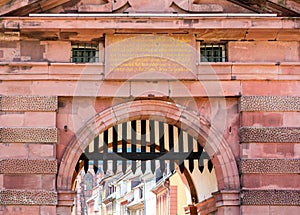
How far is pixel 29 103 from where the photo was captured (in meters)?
15.5

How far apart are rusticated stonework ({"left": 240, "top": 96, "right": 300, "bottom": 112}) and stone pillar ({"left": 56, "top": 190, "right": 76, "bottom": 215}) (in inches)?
144

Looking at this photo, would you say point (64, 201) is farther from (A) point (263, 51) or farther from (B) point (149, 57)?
(A) point (263, 51)

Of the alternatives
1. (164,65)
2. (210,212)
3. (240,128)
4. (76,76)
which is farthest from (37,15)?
(210,212)

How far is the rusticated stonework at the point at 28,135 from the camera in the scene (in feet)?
50.3

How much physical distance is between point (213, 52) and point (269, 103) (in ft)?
4.88

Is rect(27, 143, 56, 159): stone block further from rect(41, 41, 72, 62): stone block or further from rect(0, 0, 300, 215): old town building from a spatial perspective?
rect(41, 41, 72, 62): stone block

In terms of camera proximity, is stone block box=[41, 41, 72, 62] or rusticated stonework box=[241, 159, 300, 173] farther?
stone block box=[41, 41, 72, 62]

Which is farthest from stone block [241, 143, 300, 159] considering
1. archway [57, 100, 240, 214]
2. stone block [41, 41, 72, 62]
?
stone block [41, 41, 72, 62]

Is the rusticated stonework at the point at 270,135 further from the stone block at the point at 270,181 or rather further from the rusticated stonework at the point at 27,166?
the rusticated stonework at the point at 27,166

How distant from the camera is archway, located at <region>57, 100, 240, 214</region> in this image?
15.6 meters

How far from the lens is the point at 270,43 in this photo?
1590cm

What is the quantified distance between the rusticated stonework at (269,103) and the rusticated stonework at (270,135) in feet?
1.28

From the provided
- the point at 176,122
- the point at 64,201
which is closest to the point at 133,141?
the point at 176,122

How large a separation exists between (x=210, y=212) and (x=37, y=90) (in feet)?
15.0
